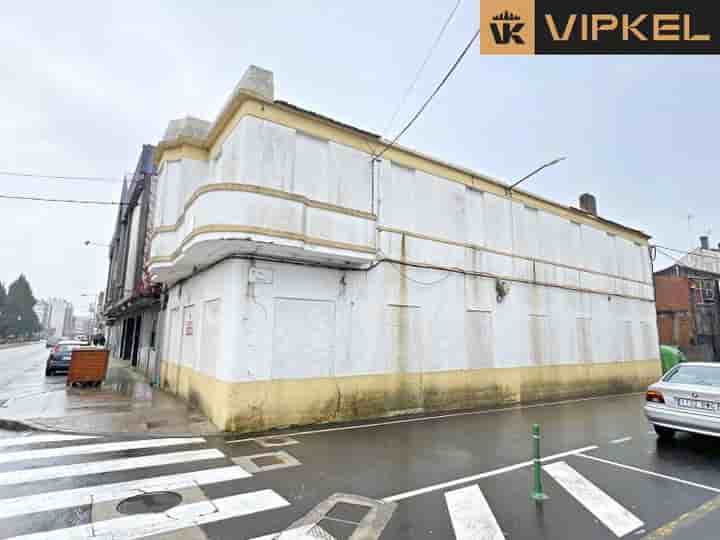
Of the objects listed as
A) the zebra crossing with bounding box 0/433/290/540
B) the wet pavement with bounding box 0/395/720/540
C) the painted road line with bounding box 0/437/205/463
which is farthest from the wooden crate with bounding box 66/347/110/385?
the painted road line with bounding box 0/437/205/463

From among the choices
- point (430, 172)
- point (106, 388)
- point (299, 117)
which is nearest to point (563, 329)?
point (430, 172)

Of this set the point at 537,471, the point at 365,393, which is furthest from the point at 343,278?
the point at 537,471

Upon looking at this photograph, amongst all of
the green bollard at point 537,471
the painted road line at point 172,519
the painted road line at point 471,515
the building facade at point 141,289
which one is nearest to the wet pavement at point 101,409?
the building facade at point 141,289

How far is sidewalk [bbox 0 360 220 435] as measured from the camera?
7707 millimetres

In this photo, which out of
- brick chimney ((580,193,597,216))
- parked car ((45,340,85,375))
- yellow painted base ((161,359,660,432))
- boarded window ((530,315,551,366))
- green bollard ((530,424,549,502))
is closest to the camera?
green bollard ((530,424,549,502))

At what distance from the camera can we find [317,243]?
8742 mm

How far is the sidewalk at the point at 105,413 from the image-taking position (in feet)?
25.3

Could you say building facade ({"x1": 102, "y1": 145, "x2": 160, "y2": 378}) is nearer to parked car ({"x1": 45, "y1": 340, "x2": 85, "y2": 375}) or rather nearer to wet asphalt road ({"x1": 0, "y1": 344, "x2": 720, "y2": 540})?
parked car ({"x1": 45, "y1": 340, "x2": 85, "y2": 375})

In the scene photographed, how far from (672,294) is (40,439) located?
3295cm

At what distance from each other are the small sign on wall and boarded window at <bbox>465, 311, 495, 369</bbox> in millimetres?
6501

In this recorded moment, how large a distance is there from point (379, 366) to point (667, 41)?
9.23m

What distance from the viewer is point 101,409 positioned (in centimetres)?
926

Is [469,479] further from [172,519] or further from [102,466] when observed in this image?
[102,466]

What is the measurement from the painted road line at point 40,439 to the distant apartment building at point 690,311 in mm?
30776
